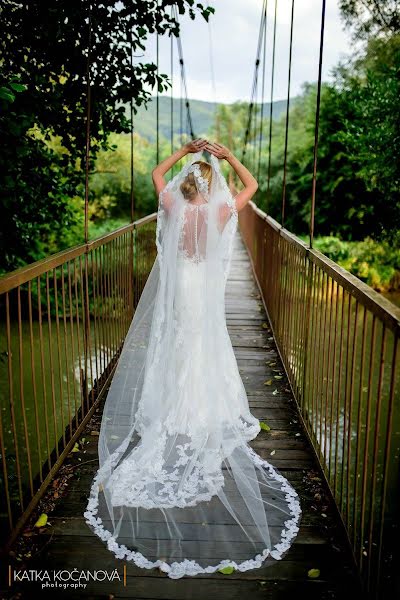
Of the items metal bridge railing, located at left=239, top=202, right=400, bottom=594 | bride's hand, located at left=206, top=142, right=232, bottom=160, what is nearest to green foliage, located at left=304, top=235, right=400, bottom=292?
metal bridge railing, located at left=239, top=202, right=400, bottom=594

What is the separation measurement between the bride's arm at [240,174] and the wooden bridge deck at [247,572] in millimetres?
1138

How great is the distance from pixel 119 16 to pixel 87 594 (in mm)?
3267

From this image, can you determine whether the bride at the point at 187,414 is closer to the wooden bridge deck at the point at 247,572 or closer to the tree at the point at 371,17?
the wooden bridge deck at the point at 247,572

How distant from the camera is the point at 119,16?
11.6ft

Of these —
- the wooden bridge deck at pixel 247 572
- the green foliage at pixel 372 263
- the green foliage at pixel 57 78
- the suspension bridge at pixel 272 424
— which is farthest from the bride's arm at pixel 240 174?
the green foliage at pixel 372 263

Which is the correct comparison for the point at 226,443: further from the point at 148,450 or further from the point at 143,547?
the point at 143,547

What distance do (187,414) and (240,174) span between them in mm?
1153

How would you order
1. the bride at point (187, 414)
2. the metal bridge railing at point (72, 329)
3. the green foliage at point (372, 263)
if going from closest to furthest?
the metal bridge railing at point (72, 329), the bride at point (187, 414), the green foliage at point (372, 263)

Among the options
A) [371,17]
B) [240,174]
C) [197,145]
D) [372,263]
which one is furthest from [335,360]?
[371,17]

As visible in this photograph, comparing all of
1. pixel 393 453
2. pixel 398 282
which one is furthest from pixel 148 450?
pixel 398 282

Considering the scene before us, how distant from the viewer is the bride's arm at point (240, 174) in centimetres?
249

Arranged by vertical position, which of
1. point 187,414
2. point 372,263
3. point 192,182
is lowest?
point 372,263

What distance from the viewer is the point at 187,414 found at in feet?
8.10

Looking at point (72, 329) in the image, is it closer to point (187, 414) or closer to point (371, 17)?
point (187, 414)
